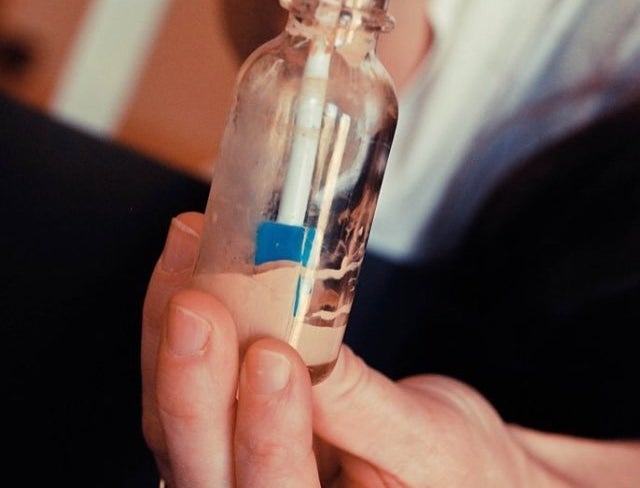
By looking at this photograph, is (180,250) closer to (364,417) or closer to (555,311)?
(364,417)

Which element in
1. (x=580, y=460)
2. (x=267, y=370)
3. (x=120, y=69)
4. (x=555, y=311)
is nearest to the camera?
(x=267, y=370)

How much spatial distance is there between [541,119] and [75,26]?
0.60m

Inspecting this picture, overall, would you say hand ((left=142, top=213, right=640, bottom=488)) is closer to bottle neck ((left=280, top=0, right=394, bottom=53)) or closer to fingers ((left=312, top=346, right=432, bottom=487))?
fingers ((left=312, top=346, right=432, bottom=487))

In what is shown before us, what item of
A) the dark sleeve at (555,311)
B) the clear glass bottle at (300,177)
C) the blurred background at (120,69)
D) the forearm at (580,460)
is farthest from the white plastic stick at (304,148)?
the blurred background at (120,69)

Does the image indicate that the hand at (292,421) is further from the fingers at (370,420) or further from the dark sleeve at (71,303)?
the dark sleeve at (71,303)

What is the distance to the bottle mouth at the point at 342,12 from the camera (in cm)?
32

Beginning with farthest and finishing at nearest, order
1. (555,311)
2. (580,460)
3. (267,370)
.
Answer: (555,311)
(580,460)
(267,370)

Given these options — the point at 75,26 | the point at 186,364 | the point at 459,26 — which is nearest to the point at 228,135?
the point at 186,364

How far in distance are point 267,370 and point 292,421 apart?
29 millimetres

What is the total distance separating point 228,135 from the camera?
35 centimetres

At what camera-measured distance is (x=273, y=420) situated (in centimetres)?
32

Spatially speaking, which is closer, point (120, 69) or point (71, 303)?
point (71, 303)

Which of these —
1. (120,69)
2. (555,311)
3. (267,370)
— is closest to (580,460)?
(555,311)

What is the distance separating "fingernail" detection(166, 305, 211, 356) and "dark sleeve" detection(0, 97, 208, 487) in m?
0.29
